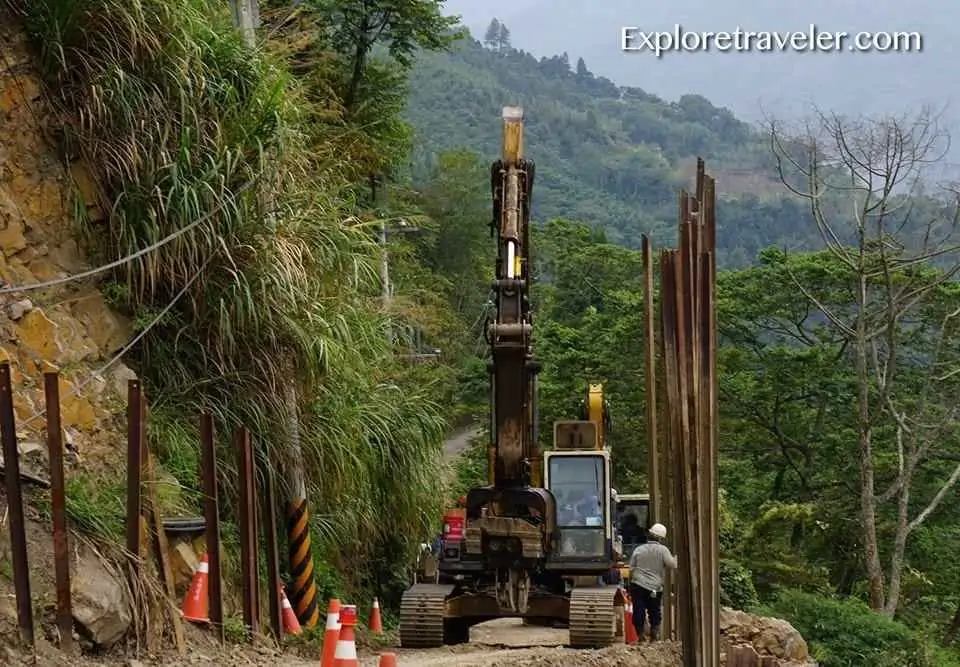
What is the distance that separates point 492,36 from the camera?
16588cm

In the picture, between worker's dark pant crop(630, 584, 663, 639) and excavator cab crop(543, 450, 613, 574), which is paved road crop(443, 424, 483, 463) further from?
excavator cab crop(543, 450, 613, 574)

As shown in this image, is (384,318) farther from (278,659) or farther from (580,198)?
(580,198)

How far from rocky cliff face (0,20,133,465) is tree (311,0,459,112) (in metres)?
11.7

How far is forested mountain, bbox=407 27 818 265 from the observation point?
102875mm

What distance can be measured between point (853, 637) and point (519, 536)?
9.63 meters

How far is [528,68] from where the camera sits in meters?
161

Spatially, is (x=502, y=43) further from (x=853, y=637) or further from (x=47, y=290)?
(x=47, y=290)

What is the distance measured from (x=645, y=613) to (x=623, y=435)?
1640 centimetres

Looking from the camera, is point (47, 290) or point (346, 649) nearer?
point (346, 649)

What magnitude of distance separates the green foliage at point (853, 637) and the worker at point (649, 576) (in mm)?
6590

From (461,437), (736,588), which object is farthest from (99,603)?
(461,437)

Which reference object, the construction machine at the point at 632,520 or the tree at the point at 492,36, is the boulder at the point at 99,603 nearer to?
the construction machine at the point at 632,520

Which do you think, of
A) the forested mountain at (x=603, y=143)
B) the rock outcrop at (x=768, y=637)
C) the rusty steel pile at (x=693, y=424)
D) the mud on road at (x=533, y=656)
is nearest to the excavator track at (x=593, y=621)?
the mud on road at (x=533, y=656)

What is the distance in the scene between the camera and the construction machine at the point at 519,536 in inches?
500
